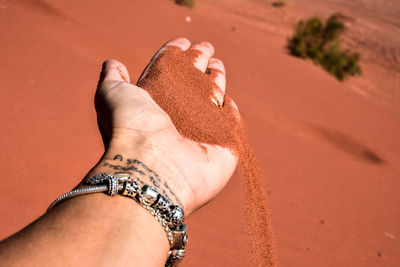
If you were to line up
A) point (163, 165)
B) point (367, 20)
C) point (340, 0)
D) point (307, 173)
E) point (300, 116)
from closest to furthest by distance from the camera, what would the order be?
point (163, 165) < point (307, 173) < point (300, 116) < point (367, 20) < point (340, 0)

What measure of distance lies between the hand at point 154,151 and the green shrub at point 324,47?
7969 mm

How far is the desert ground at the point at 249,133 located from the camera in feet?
8.85

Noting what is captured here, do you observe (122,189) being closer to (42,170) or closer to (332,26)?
(42,170)

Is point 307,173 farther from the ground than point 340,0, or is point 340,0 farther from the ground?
point 340,0

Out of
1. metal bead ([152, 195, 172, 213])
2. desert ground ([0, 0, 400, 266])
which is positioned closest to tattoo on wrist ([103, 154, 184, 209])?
metal bead ([152, 195, 172, 213])

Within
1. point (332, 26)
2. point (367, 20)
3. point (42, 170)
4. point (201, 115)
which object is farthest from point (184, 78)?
point (367, 20)

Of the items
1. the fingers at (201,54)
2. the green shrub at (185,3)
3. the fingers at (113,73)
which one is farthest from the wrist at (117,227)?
the green shrub at (185,3)

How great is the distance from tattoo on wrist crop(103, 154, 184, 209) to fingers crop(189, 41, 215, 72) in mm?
1402

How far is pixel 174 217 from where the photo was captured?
1.40 m

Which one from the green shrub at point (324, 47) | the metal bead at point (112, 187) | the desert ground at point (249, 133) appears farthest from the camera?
the green shrub at point (324, 47)

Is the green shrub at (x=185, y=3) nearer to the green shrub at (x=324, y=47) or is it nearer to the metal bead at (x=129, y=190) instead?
the green shrub at (x=324, y=47)

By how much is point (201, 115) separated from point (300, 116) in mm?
3205

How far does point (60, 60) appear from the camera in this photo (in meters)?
4.05

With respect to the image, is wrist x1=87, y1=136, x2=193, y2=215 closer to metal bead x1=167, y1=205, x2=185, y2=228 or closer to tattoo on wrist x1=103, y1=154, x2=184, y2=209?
tattoo on wrist x1=103, y1=154, x2=184, y2=209
